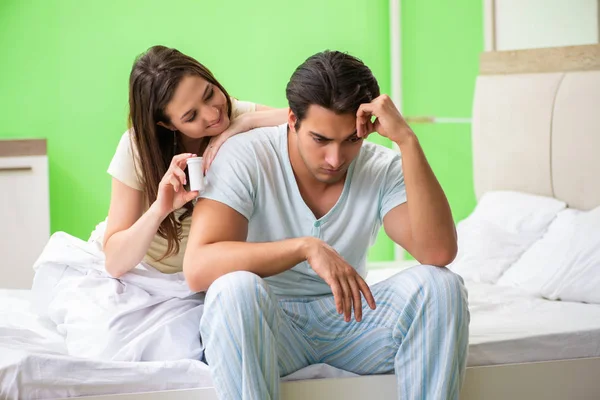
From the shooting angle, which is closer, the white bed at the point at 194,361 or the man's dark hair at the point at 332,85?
the white bed at the point at 194,361

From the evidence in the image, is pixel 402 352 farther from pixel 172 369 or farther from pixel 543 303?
pixel 543 303

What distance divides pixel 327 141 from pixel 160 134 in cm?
53

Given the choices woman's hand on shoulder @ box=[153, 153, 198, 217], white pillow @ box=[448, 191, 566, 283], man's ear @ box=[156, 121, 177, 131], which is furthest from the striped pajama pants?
white pillow @ box=[448, 191, 566, 283]

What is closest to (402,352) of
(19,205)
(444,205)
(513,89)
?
(444,205)

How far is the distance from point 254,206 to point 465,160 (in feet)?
8.72

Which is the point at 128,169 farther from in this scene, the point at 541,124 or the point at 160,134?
the point at 541,124

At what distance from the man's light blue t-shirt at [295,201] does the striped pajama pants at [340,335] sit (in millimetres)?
86

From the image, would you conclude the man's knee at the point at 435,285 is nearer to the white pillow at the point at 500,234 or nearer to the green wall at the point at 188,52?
the white pillow at the point at 500,234

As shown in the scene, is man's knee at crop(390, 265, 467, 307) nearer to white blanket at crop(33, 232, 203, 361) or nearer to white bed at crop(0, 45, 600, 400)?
white bed at crop(0, 45, 600, 400)

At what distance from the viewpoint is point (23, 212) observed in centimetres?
379

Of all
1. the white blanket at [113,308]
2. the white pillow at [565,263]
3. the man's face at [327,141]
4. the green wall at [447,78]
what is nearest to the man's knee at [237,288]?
the white blanket at [113,308]

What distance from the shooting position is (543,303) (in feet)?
8.69

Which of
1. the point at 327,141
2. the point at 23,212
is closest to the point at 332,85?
the point at 327,141

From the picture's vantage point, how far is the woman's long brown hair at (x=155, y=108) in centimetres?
218
